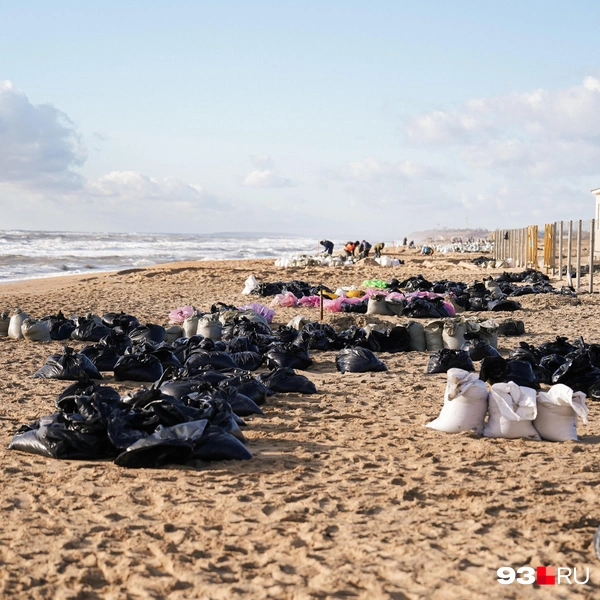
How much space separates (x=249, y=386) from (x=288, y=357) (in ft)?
5.86

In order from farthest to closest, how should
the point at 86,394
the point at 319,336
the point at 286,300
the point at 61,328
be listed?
1. the point at 286,300
2. the point at 61,328
3. the point at 319,336
4. the point at 86,394

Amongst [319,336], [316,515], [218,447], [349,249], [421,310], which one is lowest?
[316,515]

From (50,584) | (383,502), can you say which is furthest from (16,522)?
(383,502)

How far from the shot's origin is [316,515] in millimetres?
3947

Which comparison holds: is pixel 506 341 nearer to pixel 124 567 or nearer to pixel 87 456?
pixel 87 456

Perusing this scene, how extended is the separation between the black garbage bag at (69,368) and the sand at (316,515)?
1082 millimetres

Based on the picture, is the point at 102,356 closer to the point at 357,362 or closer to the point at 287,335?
the point at 287,335

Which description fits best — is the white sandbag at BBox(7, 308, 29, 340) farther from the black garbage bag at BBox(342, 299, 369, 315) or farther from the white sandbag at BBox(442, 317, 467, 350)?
the white sandbag at BBox(442, 317, 467, 350)

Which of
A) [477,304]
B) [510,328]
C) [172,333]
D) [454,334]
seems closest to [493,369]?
[454,334]

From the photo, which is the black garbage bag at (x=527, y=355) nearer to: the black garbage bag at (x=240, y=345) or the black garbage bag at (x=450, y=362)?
the black garbage bag at (x=450, y=362)

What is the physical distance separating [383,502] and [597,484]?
132 cm

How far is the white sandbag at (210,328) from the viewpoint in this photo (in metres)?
10.0

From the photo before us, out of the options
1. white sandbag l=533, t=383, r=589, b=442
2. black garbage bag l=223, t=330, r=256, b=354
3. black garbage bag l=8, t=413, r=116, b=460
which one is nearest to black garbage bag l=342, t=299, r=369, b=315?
black garbage bag l=223, t=330, r=256, b=354

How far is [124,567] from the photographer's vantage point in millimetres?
3332
